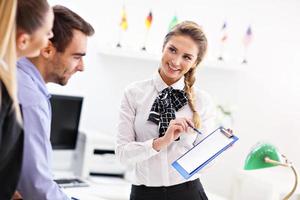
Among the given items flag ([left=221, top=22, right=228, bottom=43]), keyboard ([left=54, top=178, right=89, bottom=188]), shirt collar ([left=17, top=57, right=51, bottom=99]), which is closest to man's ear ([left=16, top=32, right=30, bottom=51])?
shirt collar ([left=17, top=57, right=51, bottom=99])

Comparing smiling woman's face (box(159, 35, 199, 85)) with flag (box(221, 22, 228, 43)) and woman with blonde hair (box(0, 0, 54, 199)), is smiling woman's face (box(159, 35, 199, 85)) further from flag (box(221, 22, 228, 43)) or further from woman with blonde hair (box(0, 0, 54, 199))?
flag (box(221, 22, 228, 43))

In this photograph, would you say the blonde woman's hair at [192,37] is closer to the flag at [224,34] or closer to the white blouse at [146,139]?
the white blouse at [146,139]

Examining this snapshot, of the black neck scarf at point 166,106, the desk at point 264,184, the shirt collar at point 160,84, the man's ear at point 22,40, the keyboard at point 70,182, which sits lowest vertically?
the keyboard at point 70,182

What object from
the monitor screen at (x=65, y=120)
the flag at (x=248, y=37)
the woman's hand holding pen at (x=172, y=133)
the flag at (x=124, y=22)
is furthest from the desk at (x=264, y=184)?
the woman's hand holding pen at (x=172, y=133)

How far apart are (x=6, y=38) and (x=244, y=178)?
2471 millimetres

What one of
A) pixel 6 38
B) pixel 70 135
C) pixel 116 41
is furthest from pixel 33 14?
pixel 116 41

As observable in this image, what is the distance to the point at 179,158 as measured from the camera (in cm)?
190

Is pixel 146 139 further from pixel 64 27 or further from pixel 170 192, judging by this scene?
pixel 64 27

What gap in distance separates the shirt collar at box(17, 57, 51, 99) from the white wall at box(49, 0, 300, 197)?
6.07ft

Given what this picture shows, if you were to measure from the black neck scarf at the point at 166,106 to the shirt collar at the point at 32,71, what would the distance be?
606 mm

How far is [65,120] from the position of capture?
321 cm

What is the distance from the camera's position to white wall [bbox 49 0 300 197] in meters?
3.54

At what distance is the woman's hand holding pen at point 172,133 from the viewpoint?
1.90 metres

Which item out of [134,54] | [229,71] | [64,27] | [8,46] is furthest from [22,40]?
[229,71]
